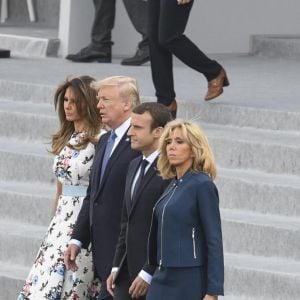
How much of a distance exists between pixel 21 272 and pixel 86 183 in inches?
55.1

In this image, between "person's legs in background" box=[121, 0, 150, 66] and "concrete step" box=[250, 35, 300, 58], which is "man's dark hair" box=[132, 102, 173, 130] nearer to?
"person's legs in background" box=[121, 0, 150, 66]

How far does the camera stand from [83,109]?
22.7ft

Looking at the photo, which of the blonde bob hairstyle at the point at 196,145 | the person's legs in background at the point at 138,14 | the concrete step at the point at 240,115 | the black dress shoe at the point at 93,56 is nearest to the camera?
the blonde bob hairstyle at the point at 196,145

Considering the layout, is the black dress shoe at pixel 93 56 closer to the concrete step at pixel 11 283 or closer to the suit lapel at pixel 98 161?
the concrete step at pixel 11 283

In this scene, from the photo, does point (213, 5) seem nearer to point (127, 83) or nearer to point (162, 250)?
point (127, 83)

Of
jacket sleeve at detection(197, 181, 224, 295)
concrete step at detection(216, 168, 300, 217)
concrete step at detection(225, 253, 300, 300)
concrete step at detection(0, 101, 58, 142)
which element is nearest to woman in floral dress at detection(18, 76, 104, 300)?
concrete step at detection(225, 253, 300, 300)

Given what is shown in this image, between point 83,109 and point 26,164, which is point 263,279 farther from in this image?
point 26,164

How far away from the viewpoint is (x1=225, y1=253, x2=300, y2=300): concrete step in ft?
24.1

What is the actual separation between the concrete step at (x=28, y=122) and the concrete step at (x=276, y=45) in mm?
3061

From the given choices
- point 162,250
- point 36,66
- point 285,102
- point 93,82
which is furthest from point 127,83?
point 36,66

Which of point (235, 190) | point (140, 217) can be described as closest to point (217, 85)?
point (235, 190)

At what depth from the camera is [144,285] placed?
6.09 metres

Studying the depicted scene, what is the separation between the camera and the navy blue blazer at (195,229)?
5.84 metres

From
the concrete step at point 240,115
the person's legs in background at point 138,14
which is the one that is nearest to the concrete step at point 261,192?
the concrete step at point 240,115
